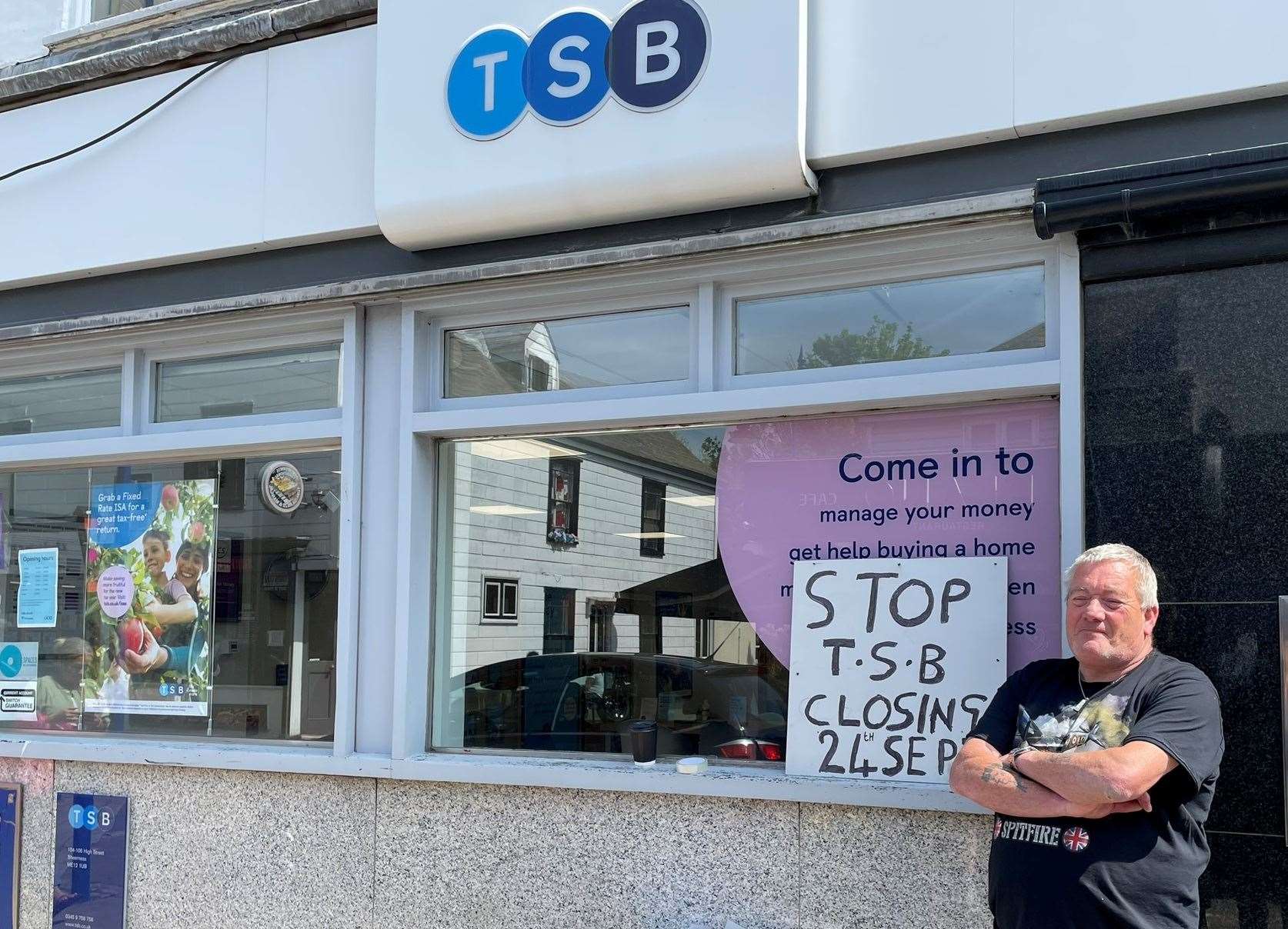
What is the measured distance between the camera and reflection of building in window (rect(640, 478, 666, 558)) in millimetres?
5008

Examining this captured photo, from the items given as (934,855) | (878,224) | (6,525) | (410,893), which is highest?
(878,224)

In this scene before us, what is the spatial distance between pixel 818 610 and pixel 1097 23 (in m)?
2.09

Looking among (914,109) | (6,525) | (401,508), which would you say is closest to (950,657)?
(914,109)

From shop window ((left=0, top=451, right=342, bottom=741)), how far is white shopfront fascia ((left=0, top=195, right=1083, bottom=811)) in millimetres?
136

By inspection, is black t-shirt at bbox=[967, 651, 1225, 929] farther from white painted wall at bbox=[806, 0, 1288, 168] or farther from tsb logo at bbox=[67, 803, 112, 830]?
tsb logo at bbox=[67, 803, 112, 830]

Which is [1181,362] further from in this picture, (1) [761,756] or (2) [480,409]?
(2) [480,409]

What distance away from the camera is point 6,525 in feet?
21.6

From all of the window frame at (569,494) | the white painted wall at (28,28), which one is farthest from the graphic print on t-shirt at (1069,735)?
the white painted wall at (28,28)

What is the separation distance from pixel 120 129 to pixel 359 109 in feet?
4.32

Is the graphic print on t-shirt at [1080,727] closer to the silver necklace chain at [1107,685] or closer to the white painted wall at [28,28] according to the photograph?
the silver necklace chain at [1107,685]

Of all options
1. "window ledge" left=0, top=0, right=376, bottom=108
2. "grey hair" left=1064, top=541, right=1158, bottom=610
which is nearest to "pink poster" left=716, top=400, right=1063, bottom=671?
"grey hair" left=1064, top=541, right=1158, bottom=610

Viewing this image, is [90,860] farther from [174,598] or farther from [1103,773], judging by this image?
[1103,773]

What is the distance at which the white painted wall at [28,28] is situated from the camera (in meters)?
6.70

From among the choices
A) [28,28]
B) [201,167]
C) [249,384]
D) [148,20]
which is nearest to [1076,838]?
[249,384]
